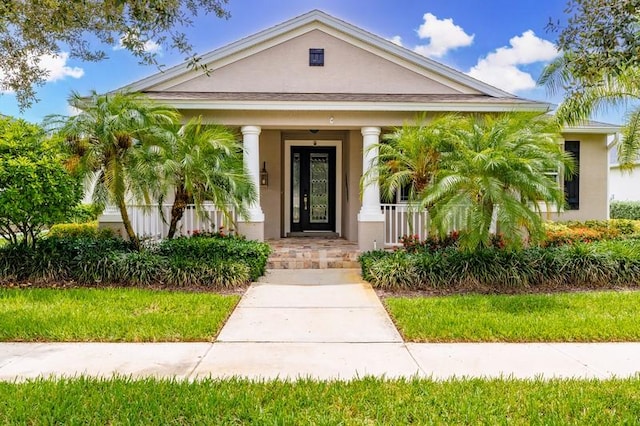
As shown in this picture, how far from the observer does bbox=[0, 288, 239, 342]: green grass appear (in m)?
5.03

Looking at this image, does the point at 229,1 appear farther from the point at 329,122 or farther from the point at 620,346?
the point at 620,346

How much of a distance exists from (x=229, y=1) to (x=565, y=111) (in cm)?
835

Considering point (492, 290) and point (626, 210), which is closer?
point (492, 290)

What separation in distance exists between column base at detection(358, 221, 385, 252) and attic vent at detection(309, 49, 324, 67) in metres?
4.94

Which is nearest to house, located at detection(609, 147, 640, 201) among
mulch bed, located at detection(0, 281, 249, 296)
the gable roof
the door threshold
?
the gable roof

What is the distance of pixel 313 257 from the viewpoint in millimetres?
9469

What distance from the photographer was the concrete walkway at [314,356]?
4.13 metres

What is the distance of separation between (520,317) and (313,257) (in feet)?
15.4

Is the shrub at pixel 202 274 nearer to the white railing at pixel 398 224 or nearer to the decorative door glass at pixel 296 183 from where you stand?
the white railing at pixel 398 224

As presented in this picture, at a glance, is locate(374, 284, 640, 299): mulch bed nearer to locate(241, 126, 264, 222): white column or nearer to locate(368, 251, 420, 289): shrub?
locate(368, 251, 420, 289): shrub

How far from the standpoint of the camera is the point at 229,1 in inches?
210

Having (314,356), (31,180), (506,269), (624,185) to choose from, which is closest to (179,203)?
(31,180)

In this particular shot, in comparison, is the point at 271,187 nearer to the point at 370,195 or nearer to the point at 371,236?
the point at 370,195

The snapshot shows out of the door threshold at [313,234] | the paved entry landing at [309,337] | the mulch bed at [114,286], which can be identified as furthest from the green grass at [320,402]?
the door threshold at [313,234]
